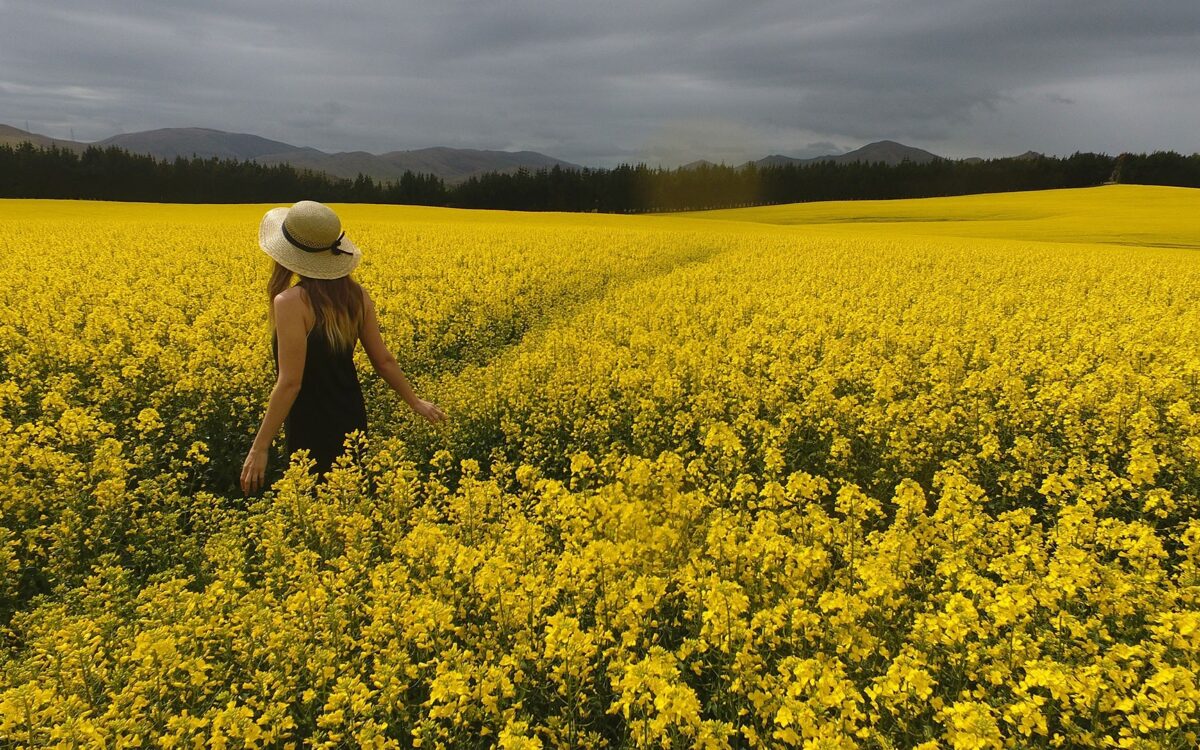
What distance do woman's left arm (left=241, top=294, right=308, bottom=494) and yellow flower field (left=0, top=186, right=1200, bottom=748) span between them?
0.31m

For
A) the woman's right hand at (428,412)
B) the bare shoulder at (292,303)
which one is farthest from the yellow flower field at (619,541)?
the bare shoulder at (292,303)

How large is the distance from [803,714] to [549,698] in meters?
1.13

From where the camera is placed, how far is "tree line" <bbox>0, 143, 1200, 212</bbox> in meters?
72.1

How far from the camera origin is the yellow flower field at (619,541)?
2533 mm

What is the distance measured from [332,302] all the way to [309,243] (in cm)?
42

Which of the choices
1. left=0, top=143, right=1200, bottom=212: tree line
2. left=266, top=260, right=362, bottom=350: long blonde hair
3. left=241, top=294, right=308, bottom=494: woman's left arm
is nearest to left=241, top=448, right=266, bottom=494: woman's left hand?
left=241, top=294, right=308, bottom=494: woman's left arm

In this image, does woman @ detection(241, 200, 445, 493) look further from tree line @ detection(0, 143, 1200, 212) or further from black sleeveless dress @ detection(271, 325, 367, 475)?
tree line @ detection(0, 143, 1200, 212)

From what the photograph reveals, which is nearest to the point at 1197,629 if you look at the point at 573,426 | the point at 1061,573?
the point at 1061,573

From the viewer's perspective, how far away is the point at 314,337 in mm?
4211

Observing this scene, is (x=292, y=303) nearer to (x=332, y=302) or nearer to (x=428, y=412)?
(x=332, y=302)

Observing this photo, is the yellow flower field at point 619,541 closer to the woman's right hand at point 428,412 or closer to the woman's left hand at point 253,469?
the woman's left hand at point 253,469

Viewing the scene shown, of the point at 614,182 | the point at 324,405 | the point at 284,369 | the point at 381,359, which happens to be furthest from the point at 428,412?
the point at 614,182

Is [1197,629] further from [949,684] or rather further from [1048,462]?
[1048,462]

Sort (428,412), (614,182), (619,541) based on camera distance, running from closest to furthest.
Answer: (619,541) → (428,412) → (614,182)
